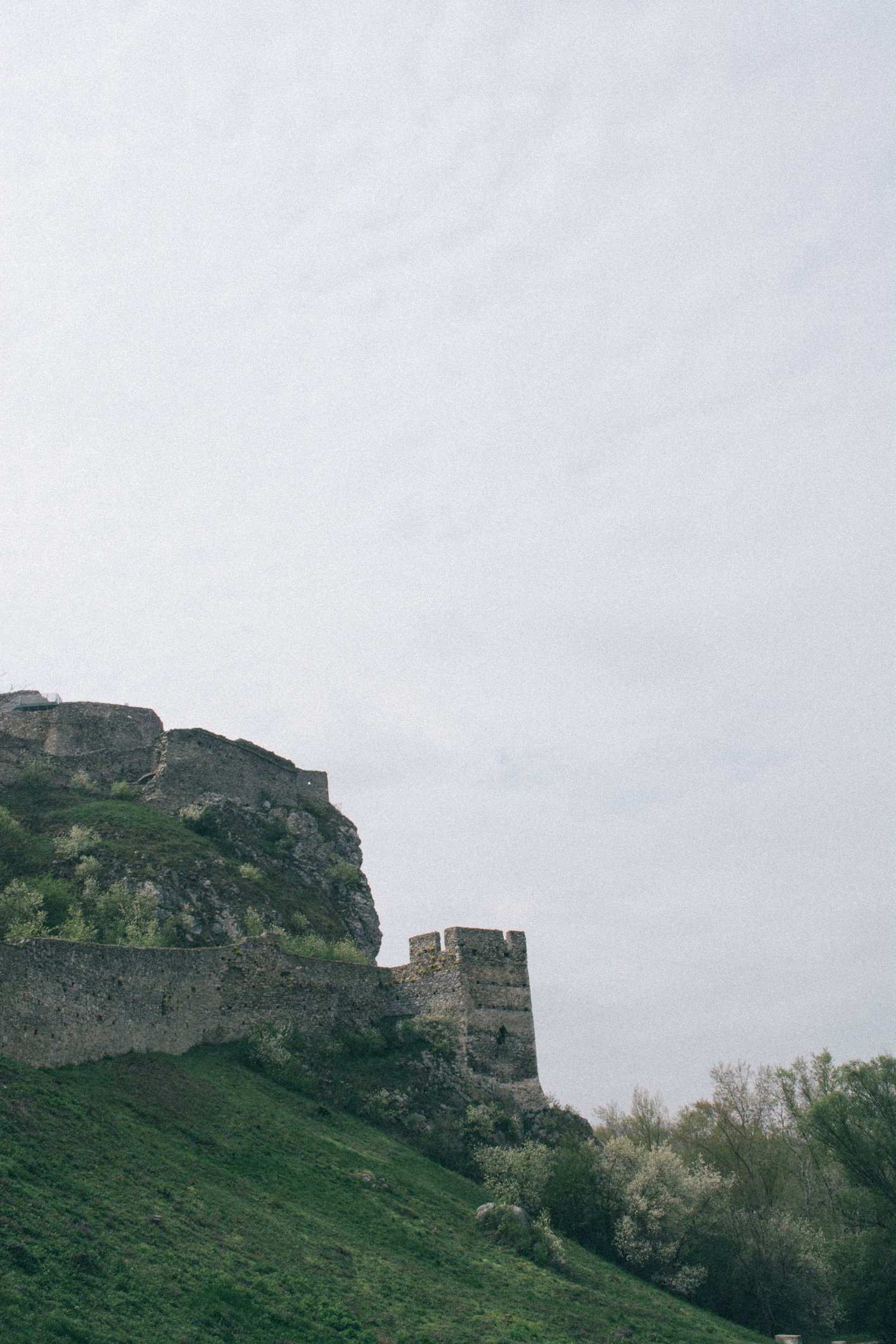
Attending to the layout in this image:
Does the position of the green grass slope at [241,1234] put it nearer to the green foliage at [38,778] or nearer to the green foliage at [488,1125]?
the green foliage at [488,1125]

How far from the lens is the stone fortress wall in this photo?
2456 cm

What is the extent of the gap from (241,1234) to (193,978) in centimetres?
1126

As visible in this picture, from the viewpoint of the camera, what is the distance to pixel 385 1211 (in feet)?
80.5

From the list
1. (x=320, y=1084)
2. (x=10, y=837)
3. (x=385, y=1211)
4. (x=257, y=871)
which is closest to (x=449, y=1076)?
(x=320, y=1084)

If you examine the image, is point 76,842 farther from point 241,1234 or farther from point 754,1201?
point 754,1201

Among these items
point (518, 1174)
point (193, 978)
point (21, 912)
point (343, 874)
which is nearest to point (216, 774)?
point (343, 874)

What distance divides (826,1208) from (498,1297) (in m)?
34.5

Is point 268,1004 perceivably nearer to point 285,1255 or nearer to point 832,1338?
point 285,1255

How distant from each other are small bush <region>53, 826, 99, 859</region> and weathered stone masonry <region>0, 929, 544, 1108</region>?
14.8m

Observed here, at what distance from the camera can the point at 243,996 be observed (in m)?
31.6

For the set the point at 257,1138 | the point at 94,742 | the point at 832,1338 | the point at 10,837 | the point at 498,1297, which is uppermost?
the point at 94,742

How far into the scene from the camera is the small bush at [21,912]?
111 ft

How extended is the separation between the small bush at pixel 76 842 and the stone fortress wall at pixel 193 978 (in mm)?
7863

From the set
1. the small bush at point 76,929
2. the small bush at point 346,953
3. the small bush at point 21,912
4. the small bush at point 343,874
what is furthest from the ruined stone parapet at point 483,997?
the small bush at point 343,874
